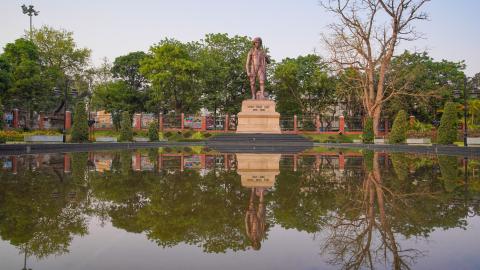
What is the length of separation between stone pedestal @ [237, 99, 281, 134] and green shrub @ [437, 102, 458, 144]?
36.8 ft

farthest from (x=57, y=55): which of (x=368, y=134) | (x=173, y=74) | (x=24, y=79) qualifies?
(x=368, y=134)

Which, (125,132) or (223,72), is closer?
(125,132)

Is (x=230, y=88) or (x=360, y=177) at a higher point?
(x=230, y=88)

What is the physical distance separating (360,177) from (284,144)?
16.4m

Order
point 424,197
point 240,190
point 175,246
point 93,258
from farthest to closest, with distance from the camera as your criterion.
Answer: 1. point 240,190
2. point 424,197
3. point 175,246
4. point 93,258

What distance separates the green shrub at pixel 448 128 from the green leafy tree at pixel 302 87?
18.6m

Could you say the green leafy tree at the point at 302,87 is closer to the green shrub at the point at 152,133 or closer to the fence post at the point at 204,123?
the fence post at the point at 204,123

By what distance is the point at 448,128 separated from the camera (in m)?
20.9

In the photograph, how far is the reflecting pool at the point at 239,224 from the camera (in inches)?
128

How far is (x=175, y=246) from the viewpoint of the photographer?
361 centimetres

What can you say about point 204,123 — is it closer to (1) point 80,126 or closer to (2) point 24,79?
(1) point 80,126

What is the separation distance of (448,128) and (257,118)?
12.8 m

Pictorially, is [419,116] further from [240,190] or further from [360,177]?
[240,190]

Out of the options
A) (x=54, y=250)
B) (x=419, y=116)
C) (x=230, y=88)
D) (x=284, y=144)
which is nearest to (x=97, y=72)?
(x=230, y=88)
